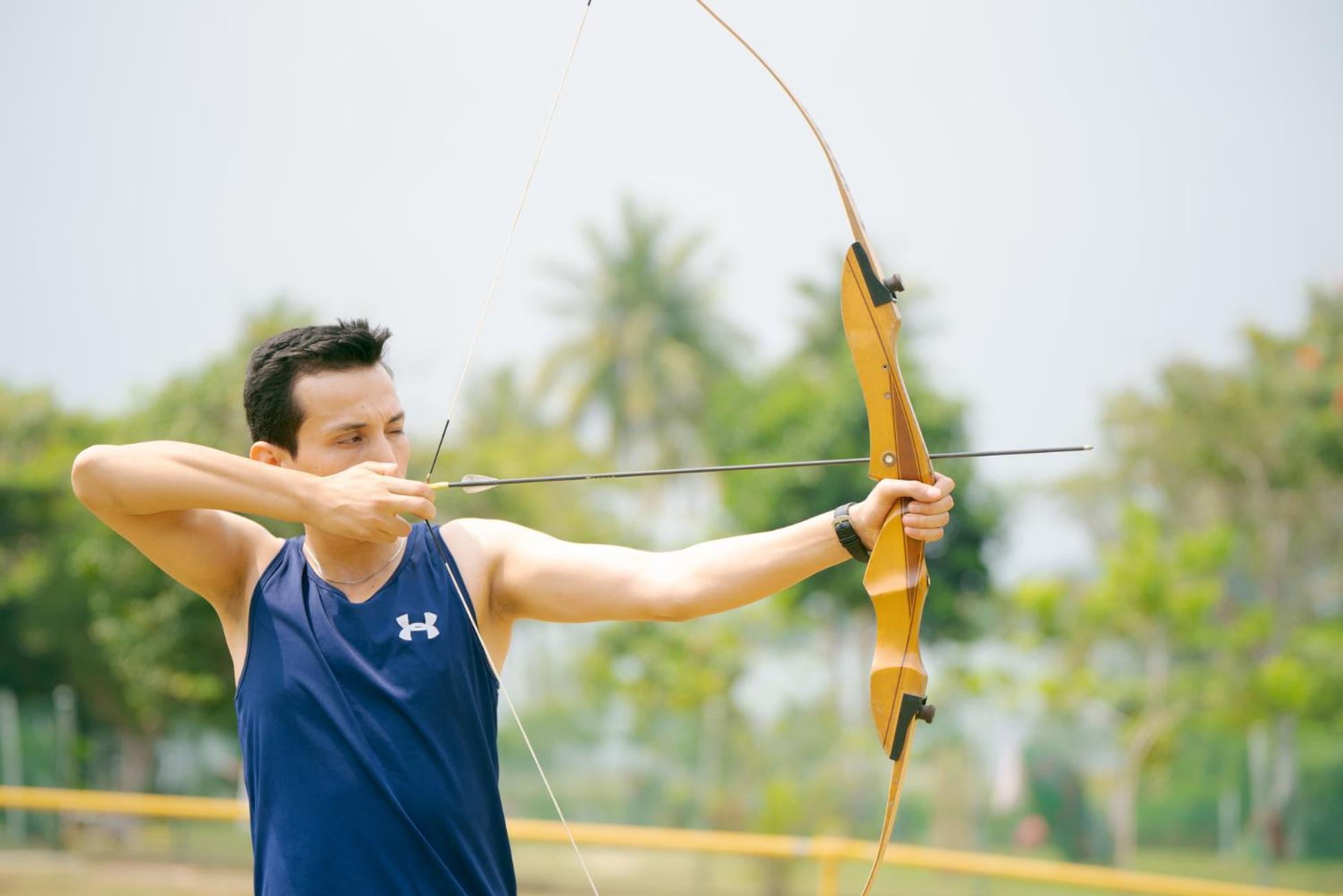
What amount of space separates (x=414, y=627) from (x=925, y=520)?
2.48ft

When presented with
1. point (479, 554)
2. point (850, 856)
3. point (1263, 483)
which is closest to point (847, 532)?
point (479, 554)

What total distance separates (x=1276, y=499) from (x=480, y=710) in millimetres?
23793

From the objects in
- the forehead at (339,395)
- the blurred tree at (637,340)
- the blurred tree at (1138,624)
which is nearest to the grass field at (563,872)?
the blurred tree at (1138,624)

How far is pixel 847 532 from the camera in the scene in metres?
2.06

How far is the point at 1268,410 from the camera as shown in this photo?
22.2 meters

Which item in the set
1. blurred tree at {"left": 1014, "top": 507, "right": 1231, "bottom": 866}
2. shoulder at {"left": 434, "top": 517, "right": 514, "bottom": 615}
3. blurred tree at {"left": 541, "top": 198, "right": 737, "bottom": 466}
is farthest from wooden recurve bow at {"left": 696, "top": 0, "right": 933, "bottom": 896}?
blurred tree at {"left": 541, "top": 198, "right": 737, "bottom": 466}

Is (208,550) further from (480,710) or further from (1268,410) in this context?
(1268,410)

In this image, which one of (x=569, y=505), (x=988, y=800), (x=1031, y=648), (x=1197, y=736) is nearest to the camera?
(x=988, y=800)

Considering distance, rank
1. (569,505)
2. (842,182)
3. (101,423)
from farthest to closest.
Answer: (569,505), (101,423), (842,182)

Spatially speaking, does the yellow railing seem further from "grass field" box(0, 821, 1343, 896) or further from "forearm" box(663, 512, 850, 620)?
"forearm" box(663, 512, 850, 620)

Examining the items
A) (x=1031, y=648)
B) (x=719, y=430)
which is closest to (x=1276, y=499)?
(x=1031, y=648)

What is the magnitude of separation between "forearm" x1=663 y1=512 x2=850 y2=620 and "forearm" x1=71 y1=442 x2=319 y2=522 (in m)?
0.56

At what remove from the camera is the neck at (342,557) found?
2.17 m

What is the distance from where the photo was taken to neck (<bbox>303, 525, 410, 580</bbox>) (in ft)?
7.11
